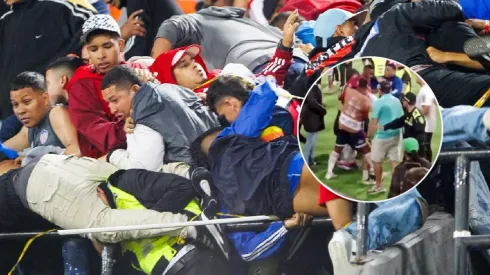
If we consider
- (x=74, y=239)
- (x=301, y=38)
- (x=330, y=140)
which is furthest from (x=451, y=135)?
(x=301, y=38)

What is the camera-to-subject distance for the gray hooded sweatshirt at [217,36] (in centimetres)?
858

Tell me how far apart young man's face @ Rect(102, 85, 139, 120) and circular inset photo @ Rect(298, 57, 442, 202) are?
171 cm

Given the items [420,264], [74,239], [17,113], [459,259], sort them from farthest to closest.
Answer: [17,113], [74,239], [420,264], [459,259]

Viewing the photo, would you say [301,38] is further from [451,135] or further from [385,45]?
[451,135]

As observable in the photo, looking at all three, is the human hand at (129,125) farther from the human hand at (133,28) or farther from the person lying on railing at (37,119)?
the human hand at (133,28)

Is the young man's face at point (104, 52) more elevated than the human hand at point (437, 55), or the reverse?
the human hand at point (437, 55)

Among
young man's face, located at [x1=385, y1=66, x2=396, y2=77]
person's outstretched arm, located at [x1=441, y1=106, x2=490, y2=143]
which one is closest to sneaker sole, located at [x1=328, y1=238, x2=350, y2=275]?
person's outstretched arm, located at [x1=441, y1=106, x2=490, y2=143]

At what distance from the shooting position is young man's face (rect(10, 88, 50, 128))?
818cm

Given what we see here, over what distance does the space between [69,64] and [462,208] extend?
323 cm

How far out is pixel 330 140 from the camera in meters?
6.00

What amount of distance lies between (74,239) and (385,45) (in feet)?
5.87

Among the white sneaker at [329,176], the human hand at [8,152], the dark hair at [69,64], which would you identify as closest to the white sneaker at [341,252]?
the white sneaker at [329,176]

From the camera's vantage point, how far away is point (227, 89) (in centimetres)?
713

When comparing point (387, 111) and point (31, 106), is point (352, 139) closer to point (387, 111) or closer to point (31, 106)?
point (387, 111)
